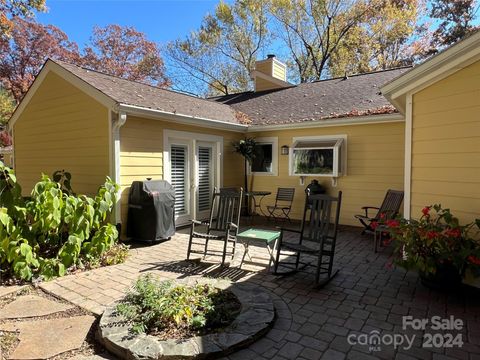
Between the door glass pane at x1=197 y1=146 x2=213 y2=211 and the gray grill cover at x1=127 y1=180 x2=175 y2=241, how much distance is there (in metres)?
1.86

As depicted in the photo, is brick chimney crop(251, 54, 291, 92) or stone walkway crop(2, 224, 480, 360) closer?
stone walkway crop(2, 224, 480, 360)

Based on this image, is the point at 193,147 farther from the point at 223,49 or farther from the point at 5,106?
the point at 5,106

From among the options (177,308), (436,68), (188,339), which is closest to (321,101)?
(436,68)

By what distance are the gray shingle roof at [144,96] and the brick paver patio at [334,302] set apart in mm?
3048

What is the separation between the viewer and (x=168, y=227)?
231 inches

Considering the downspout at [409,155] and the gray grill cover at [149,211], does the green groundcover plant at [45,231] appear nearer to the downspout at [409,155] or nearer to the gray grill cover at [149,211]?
the gray grill cover at [149,211]

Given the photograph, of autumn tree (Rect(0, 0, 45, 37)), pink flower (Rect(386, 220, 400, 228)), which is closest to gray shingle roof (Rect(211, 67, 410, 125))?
pink flower (Rect(386, 220, 400, 228))

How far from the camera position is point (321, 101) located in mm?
8820

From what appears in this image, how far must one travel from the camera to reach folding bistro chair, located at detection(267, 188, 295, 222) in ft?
26.1

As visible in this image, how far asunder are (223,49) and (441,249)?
17.7 metres

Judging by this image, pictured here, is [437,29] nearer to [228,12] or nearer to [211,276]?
[228,12]

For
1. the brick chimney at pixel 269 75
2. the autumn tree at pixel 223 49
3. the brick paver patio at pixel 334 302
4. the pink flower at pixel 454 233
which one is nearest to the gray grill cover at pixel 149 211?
the brick paver patio at pixel 334 302

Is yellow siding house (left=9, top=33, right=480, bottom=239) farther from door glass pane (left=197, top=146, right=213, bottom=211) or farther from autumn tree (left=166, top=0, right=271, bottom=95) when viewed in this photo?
autumn tree (left=166, top=0, right=271, bottom=95)

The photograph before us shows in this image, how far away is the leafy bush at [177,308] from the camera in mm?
2699
